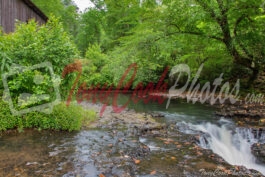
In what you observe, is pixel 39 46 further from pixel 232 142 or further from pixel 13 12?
pixel 13 12

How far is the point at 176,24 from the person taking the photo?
34.4ft

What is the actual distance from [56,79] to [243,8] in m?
7.96

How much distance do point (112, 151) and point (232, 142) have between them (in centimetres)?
360

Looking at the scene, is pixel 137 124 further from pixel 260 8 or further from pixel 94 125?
pixel 260 8

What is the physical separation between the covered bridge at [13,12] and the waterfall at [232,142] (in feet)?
34.6

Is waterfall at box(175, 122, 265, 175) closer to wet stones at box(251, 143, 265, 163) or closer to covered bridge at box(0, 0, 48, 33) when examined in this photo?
wet stones at box(251, 143, 265, 163)

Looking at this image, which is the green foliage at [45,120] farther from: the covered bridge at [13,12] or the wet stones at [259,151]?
the covered bridge at [13,12]

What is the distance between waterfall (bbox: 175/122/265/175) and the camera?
5.45 metres

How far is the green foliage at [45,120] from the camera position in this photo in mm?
5832

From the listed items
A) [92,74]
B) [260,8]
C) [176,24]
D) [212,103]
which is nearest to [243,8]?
[260,8]

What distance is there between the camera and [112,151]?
15.8ft

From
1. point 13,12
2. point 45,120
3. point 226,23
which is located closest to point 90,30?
point 13,12

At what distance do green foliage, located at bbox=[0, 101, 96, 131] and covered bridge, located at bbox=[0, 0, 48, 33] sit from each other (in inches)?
278

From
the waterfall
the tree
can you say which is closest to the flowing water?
the waterfall
